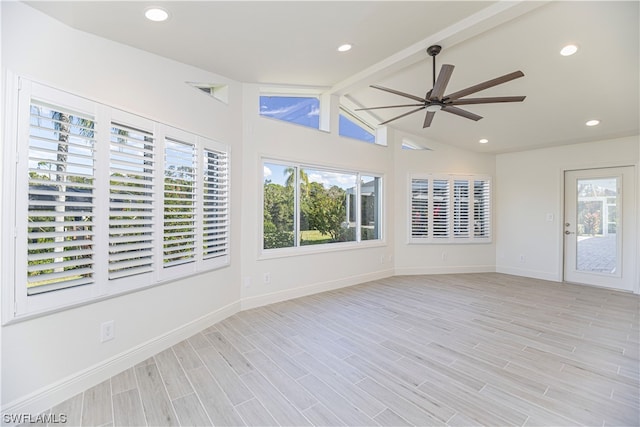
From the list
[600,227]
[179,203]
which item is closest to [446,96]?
[179,203]

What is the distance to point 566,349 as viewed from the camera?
2.79m

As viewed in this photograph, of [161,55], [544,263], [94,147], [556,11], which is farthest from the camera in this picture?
[544,263]

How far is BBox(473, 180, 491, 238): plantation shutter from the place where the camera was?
20.7ft

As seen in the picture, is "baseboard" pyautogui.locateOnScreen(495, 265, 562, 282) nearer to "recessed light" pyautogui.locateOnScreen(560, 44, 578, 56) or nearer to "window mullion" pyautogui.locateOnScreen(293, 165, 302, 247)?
"recessed light" pyautogui.locateOnScreen(560, 44, 578, 56)

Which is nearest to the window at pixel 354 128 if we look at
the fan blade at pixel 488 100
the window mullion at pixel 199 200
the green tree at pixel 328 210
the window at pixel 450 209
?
the green tree at pixel 328 210

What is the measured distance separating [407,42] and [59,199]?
133 inches

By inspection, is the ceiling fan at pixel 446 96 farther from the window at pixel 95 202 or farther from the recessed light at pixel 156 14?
the window at pixel 95 202

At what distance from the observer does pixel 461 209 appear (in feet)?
20.3

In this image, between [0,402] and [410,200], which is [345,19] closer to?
[0,402]

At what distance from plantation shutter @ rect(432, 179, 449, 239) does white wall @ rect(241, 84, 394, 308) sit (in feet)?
3.43

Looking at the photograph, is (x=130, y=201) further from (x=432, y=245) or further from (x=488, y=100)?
(x=432, y=245)

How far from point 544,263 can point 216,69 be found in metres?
6.79

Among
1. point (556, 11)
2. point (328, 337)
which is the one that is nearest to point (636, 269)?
point (556, 11)

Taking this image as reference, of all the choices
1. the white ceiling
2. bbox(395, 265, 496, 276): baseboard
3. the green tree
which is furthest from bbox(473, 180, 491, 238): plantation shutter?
the green tree
